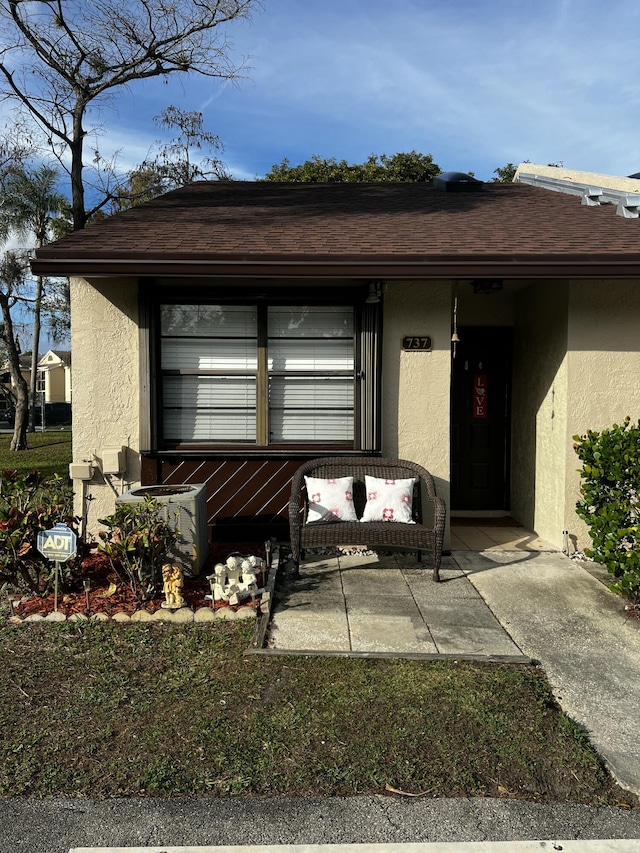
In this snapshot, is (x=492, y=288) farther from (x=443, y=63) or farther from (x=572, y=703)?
(x=443, y=63)

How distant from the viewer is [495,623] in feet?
15.3

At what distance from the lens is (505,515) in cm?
843

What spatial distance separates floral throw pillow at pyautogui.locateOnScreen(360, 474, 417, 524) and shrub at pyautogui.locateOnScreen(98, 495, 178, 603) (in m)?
1.85

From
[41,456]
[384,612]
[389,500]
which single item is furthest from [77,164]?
[384,612]

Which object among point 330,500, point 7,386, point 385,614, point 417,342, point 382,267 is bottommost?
point 385,614

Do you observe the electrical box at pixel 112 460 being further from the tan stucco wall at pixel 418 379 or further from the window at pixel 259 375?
the tan stucco wall at pixel 418 379

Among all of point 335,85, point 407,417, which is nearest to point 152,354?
point 407,417

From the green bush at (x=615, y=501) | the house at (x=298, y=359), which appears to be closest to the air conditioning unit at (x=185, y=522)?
the house at (x=298, y=359)

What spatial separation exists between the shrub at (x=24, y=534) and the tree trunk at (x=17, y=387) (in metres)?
13.9

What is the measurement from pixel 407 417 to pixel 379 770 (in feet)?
13.6

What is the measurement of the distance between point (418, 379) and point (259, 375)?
168 centimetres

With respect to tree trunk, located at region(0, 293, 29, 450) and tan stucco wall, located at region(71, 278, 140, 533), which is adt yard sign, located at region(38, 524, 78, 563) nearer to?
tan stucco wall, located at region(71, 278, 140, 533)

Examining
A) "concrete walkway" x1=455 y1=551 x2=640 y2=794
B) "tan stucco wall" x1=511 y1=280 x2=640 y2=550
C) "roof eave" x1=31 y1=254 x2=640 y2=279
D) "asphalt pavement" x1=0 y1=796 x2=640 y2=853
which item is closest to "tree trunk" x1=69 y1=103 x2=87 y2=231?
"roof eave" x1=31 y1=254 x2=640 y2=279

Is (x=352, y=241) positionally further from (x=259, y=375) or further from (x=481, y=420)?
(x=481, y=420)
